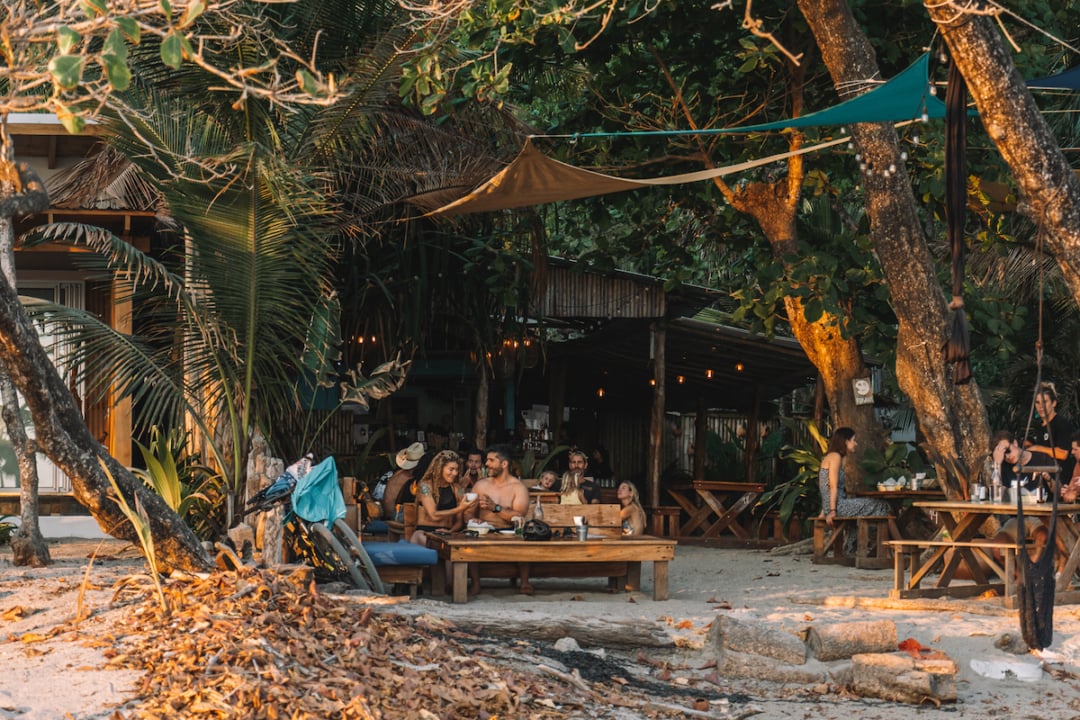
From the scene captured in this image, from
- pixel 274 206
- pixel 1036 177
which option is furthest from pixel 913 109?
pixel 274 206

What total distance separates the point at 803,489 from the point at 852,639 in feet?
22.5

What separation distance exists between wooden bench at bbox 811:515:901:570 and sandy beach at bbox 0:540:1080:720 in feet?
1.48

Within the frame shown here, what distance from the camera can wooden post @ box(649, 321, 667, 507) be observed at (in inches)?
603

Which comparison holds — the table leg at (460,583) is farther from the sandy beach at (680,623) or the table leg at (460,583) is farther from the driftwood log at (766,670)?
the driftwood log at (766,670)

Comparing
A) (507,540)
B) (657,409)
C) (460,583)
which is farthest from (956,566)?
(657,409)

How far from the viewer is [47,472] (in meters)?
13.4

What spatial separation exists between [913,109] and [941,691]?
4311mm

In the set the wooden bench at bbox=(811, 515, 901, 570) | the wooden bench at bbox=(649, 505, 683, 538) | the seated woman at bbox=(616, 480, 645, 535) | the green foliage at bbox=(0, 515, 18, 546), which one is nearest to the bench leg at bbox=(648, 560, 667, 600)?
the seated woman at bbox=(616, 480, 645, 535)

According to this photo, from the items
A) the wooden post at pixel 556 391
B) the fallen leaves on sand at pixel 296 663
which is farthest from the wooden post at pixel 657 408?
the fallen leaves on sand at pixel 296 663

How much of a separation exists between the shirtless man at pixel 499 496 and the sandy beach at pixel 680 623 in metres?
0.57

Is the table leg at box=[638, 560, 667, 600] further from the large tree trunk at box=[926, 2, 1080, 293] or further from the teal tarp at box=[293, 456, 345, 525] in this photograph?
the large tree trunk at box=[926, 2, 1080, 293]

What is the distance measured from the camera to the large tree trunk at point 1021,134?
7.11m

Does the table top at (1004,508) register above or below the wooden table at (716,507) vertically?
above

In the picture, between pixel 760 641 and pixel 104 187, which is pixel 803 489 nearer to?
pixel 760 641
